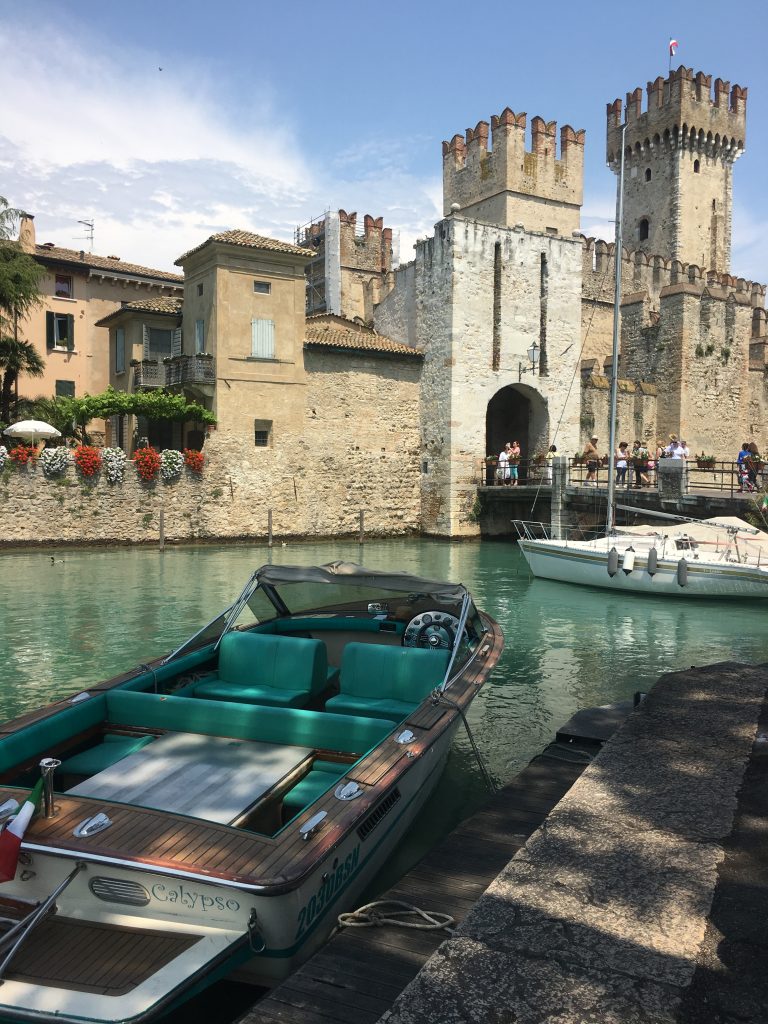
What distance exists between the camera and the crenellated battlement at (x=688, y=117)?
1833 inches

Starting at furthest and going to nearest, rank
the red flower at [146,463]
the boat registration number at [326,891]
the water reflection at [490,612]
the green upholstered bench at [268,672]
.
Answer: the red flower at [146,463] → the water reflection at [490,612] → the green upholstered bench at [268,672] → the boat registration number at [326,891]

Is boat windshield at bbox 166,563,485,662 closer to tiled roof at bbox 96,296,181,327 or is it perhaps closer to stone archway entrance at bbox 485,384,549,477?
tiled roof at bbox 96,296,181,327

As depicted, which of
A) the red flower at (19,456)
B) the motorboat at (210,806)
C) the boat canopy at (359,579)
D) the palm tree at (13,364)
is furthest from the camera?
the palm tree at (13,364)

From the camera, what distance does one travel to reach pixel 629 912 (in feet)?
10.8

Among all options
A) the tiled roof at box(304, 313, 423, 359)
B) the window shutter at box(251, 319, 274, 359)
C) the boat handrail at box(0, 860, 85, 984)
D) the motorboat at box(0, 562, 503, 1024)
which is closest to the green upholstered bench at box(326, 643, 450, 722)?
the motorboat at box(0, 562, 503, 1024)

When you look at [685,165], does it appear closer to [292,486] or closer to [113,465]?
[292,486]

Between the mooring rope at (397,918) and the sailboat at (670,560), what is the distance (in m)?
15.4

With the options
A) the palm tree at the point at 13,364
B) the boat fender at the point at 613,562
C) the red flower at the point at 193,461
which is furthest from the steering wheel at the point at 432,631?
the palm tree at the point at 13,364

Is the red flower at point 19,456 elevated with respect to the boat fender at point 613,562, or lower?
elevated

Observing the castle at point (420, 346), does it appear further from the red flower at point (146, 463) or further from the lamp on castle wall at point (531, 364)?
the red flower at point (146, 463)

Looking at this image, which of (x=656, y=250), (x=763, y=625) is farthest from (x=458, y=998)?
(x=656, y=250)

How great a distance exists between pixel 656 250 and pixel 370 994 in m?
50.0

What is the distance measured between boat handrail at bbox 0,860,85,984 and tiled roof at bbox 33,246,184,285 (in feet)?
112

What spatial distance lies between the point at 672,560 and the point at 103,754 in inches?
602
